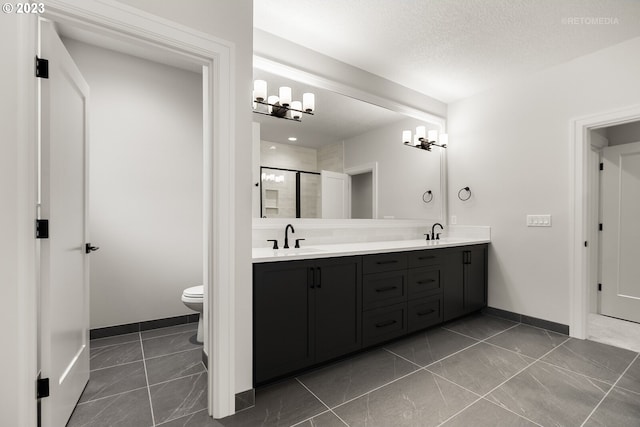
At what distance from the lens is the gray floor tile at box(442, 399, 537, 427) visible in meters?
1.58

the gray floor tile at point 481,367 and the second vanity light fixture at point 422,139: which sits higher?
the second vanity light fixture at point 422,139

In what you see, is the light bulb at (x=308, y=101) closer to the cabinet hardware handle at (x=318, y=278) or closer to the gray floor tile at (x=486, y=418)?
the cabinet hardware handle at (x=318, y=278)

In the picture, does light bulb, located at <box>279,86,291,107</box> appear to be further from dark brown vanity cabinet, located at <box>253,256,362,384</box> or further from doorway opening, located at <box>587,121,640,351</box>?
doorway opening, located at <box>587,121,640,351</box>

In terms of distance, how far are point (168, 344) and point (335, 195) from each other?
202 centimetres

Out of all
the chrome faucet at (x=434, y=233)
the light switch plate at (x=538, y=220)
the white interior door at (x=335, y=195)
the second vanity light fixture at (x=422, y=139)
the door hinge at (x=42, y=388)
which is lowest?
the door hinge at (x=42, y=388)

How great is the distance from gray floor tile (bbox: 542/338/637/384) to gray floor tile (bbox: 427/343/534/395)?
272mm

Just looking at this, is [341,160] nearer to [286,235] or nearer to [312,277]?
[286,235]

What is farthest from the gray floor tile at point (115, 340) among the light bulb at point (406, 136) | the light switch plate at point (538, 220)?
the light switch plate at point (538, 220)

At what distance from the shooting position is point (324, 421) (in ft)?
5.24

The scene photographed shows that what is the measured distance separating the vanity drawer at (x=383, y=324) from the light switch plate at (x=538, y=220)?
5.53ft

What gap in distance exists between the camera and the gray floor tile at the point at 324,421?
1.57 metres

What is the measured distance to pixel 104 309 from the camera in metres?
2.75

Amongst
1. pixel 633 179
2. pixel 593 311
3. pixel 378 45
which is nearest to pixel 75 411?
pixel 378 45

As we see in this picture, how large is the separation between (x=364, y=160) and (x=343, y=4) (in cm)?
141
